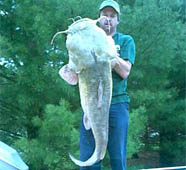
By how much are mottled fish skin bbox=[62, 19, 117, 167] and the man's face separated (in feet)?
0.60

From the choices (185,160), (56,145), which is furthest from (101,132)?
(185,160)

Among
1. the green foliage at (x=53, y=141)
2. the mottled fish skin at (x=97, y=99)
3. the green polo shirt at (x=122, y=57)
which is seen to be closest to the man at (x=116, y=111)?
the green polo shirt at (x=122, y=57)

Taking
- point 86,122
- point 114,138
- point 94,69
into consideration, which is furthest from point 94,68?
point 114,138

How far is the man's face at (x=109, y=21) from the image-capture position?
1.38 m

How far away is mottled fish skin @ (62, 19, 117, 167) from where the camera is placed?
1.16 m

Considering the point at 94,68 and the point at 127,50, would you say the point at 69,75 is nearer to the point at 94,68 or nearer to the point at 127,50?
the point at 94,68

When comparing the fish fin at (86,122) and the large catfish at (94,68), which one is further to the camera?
the fish fin at (86,122)

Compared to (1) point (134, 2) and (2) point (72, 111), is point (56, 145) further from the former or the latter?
(1) point (134, 2)

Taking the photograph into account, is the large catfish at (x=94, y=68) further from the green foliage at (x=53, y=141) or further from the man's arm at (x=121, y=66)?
the green foliage at (x=53, y=141)

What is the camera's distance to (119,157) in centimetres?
143

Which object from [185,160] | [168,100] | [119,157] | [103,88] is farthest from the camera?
[185,160]

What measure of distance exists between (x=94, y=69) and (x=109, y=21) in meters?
0.27

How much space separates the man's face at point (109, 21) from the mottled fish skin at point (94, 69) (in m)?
0.18

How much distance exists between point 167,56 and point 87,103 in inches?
123
